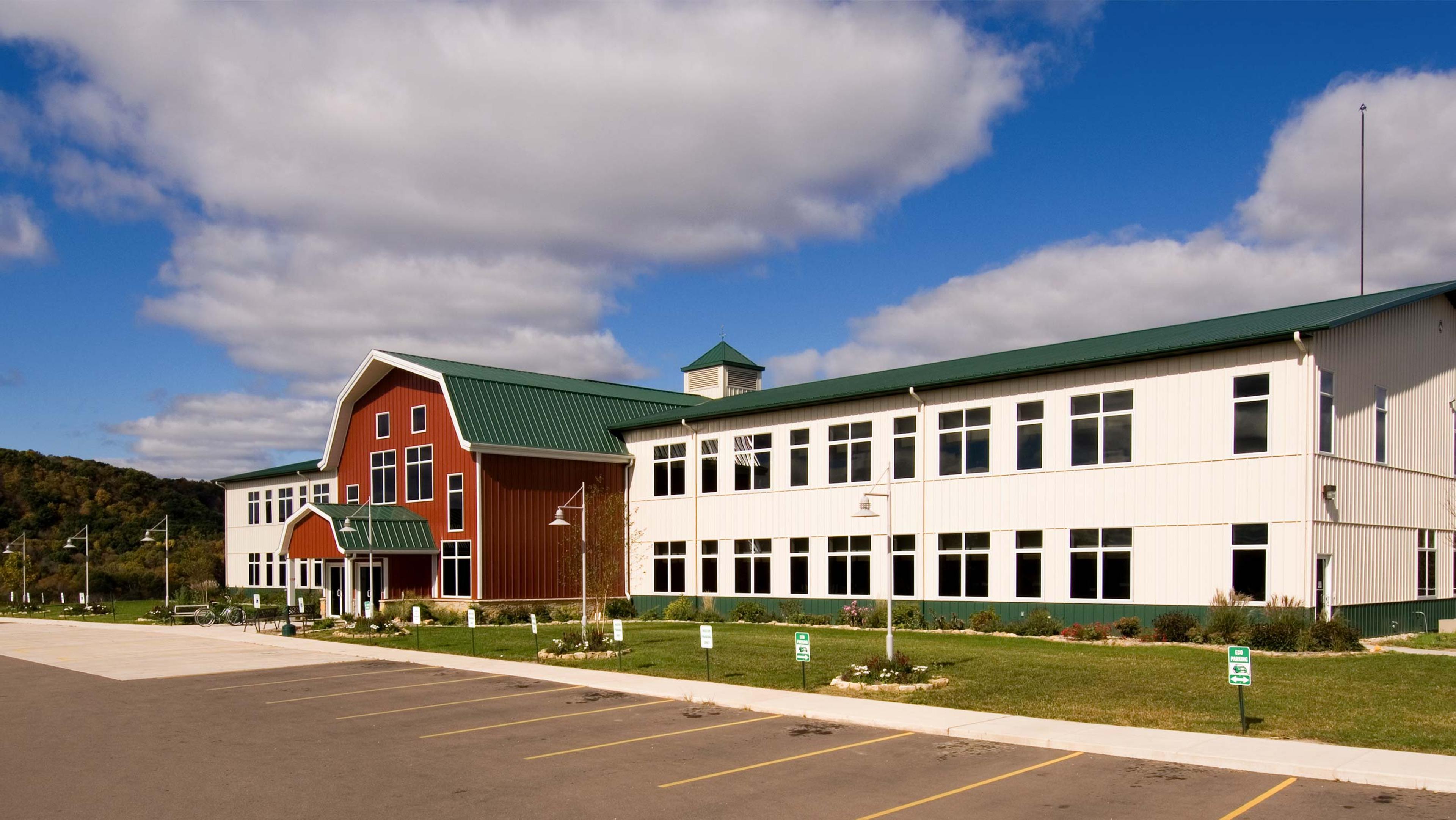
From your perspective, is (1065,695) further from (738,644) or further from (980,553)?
(980,553)

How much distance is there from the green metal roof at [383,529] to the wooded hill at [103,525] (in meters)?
25.8

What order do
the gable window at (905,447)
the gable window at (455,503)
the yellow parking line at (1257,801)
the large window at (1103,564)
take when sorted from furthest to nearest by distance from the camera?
the gable window at (455,503) → the gable window at (905,447) → the large window at (1103,564) → the yellow parking line at (1257,801)

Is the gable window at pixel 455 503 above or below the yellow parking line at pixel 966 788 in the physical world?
above

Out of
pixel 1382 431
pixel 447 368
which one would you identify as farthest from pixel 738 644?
pixel 447 368

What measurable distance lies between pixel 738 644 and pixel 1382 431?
17.4 metres

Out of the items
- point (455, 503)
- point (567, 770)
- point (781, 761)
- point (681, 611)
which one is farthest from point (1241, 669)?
point (455, 503)

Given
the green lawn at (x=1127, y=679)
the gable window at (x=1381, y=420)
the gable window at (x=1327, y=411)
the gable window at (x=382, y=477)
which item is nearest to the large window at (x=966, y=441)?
the green lawn at (x=1127, y=679)

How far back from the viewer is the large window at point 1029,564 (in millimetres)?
29125

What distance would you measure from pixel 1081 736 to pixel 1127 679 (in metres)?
5.79

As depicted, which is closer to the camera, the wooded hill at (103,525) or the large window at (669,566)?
the large window at (669,566)

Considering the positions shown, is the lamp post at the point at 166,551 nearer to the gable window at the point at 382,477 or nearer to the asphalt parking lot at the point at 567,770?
the gable window at the point at 382,477

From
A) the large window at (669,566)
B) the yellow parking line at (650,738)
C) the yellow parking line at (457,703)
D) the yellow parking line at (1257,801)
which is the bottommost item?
the large window at (669,566)

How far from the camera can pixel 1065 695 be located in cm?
1675

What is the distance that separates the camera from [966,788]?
11.1m
